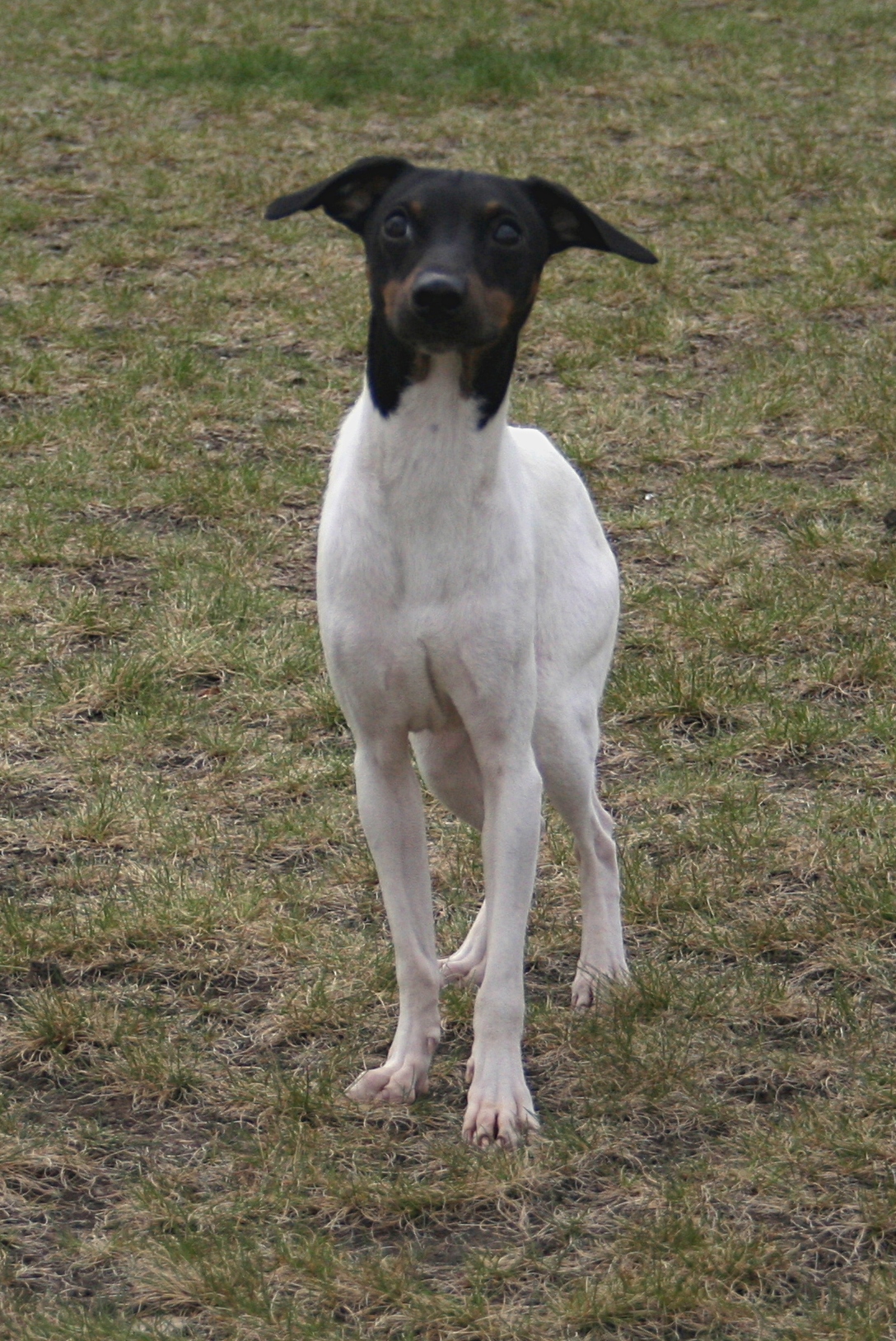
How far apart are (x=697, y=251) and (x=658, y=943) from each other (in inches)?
207

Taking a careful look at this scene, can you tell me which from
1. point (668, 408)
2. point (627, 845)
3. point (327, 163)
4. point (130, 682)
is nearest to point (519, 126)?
point (327, 163)

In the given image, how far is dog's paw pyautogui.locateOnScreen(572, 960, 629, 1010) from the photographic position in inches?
148

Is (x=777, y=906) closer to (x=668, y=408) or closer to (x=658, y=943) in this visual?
(x=658, y=943)

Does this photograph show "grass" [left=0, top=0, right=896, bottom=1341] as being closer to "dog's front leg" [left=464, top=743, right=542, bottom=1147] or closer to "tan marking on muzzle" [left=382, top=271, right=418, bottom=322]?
"dog's front leg" [left=464, top=743, right=542, bottom=1147]

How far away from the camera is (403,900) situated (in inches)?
134

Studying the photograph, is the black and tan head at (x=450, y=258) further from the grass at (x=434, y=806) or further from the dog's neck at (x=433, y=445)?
the grass at (x=434, y=806)

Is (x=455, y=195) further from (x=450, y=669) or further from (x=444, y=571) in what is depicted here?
(x=450, y=669)

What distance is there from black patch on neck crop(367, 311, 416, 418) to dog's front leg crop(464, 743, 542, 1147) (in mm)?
686

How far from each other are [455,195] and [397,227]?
12 centimetres

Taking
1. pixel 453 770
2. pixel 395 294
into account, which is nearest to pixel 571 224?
pixel 395 294

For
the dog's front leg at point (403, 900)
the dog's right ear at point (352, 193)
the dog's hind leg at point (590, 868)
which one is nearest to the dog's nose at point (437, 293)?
the dog's right ear at point (352, 193)

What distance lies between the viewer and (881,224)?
8.65 meters

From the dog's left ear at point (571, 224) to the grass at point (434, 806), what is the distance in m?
1.55

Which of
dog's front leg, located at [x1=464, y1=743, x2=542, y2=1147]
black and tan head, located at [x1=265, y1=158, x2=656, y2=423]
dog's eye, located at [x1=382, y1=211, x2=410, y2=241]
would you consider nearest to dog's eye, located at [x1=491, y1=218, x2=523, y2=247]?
black and tan head, located at [x1=265, y1=158, x2=656, y2=423]
